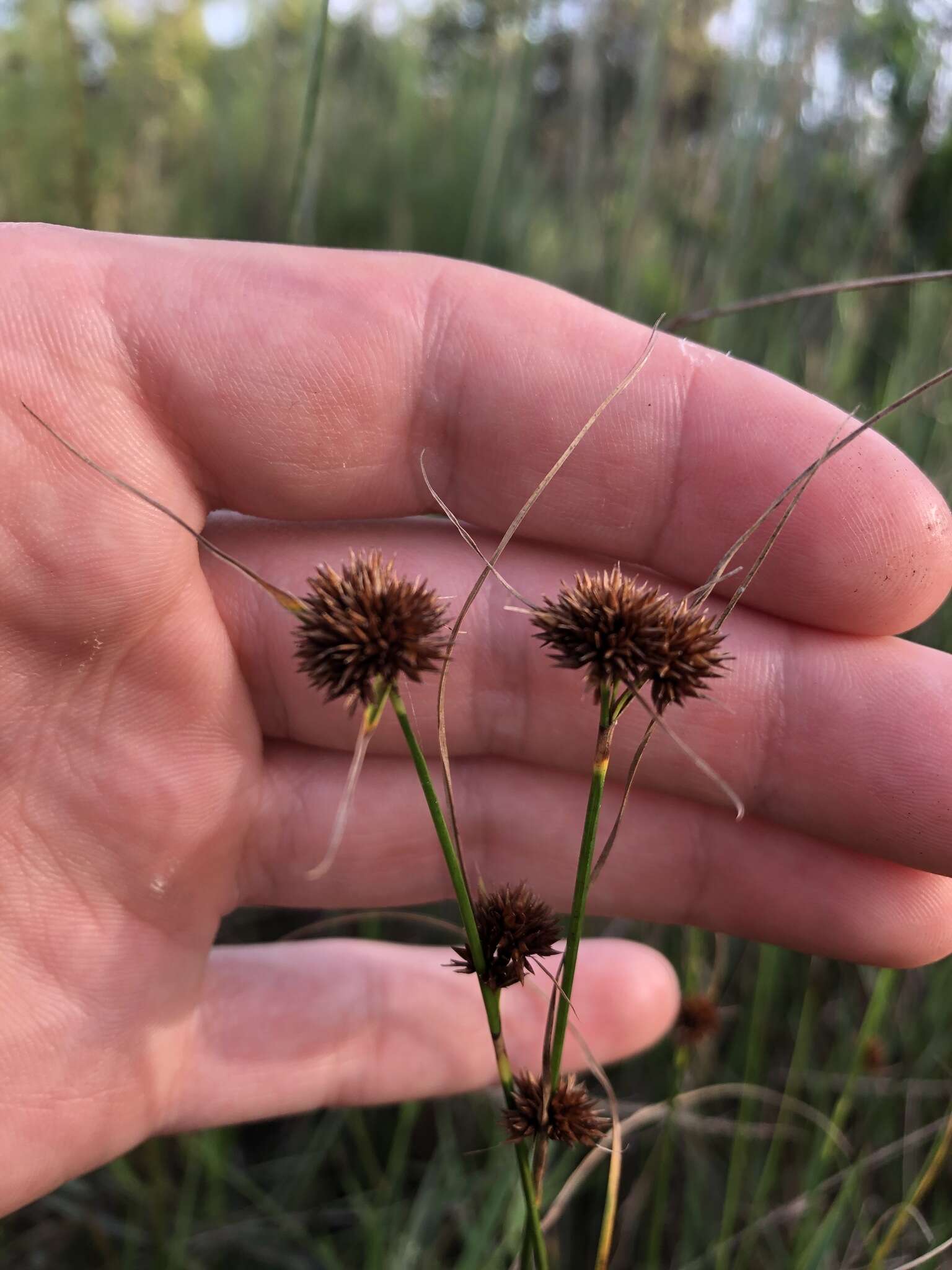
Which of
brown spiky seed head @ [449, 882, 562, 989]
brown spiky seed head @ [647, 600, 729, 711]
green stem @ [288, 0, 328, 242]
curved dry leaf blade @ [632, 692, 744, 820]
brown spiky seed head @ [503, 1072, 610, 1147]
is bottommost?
brown spiky seed head @ [503, 1072, 610, 1147]

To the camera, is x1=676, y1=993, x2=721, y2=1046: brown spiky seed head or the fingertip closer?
x1=676, y1=993, x2=721, y2=1046: brown spiky seed head

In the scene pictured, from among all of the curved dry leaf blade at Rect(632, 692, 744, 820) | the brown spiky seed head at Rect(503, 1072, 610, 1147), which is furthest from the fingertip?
the brown spiky seed head at Rect(503, 1072, 610, 1147)

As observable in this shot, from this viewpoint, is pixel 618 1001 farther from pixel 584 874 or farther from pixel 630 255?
pixel 630 255

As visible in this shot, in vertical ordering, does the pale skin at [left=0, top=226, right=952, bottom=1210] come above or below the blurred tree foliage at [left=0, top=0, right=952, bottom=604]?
below

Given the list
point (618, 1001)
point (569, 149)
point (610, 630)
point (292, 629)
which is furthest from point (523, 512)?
point (569, 149)

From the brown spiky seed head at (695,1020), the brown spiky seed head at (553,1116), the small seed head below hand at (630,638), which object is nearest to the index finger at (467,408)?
the small seed head below hand at (630,638)

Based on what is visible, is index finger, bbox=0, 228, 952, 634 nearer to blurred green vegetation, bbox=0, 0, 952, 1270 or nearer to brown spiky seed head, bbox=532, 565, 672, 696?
blurred green vegetation, bbox=0, 0, 952, 1270

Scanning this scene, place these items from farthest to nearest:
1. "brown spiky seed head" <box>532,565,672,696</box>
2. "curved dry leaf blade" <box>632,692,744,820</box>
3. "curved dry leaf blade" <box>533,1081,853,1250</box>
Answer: "curved dry leaf blade" <box>533,1081,853,1250</box> → "brown spiky seed head" <box>532,565,672,696</box> → "curved dry leaf blade" <box>632,692,744,820</box>
